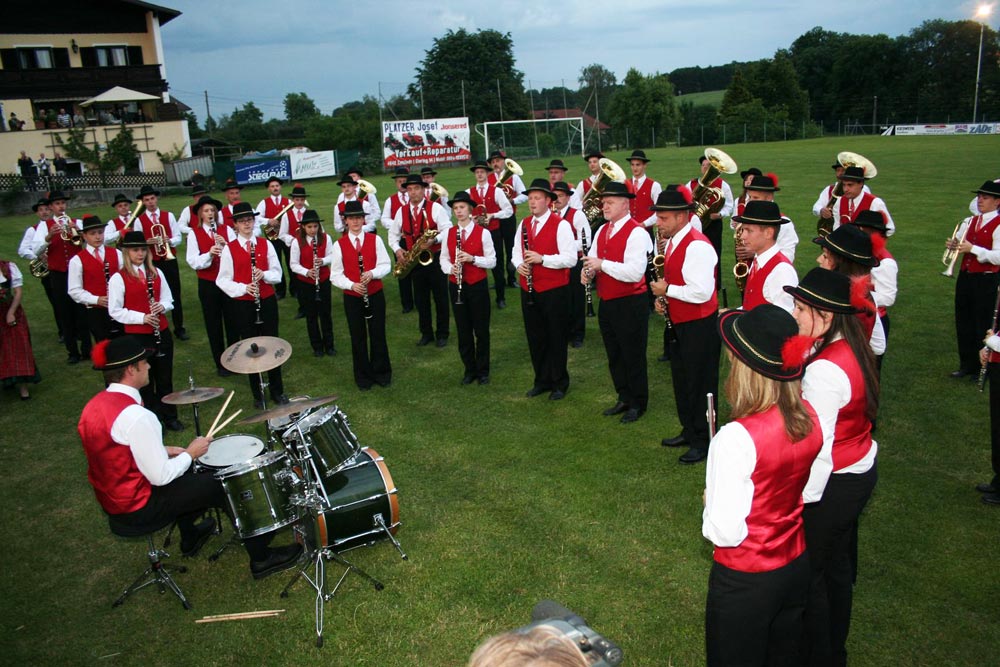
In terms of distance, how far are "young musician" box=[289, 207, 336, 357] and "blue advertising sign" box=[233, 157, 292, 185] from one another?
2528 centimetres

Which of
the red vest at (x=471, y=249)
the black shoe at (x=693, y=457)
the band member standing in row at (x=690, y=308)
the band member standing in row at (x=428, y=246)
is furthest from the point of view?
the band member standing in row at (x=428, y=246)

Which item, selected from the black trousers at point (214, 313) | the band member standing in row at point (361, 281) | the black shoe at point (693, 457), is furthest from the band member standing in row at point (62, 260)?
the black shoe at point (693, 457)

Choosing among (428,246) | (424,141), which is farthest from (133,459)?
(424,141)

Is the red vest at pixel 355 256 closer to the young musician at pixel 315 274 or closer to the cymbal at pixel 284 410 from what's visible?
the young musician at pixel 315 274

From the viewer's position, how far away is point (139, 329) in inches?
314

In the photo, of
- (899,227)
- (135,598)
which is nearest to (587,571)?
(135,598)

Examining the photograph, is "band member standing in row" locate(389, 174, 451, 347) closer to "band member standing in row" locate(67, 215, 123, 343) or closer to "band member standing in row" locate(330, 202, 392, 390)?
"band member standing in row" locate(330, 202, 392, 390)

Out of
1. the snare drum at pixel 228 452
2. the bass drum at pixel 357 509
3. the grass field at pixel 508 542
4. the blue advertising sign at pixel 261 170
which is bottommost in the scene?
the grass field at pixel 508 542

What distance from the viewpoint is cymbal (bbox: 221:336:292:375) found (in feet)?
19.5

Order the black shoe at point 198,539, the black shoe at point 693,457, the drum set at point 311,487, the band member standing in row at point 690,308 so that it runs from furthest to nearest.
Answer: the black shoe at point 693,457
the band member standing in row at point 690,308
the black shoe at point 198,539
the drum set at point 311,487

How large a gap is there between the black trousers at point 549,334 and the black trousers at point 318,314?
3722 mm

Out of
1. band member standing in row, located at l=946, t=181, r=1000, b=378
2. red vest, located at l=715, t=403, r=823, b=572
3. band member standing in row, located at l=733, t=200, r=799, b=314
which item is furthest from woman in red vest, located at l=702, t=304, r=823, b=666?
band member standing in row, located at l=946, t=181, r=1000, b=378

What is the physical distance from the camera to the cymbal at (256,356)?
5.94m

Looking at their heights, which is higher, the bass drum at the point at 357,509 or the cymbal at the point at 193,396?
the cymbal at the point at 193,396
